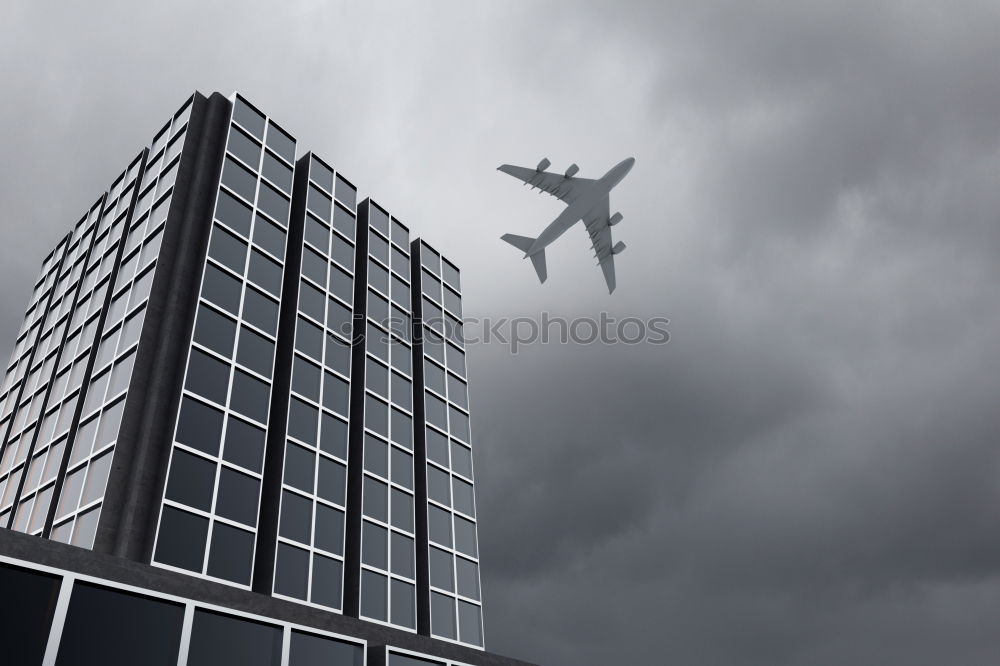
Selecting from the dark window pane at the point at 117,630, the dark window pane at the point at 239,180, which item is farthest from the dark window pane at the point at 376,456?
the dark window pane at the point at 117,630

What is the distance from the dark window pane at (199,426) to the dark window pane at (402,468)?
12.8 m

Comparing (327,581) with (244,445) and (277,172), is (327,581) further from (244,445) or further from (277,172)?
(277,172)

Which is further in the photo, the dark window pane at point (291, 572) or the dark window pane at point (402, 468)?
the dark window pane at point (402, 468)

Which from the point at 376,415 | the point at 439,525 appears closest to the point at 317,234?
the point at 376,415

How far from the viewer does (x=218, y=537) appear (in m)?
31.2

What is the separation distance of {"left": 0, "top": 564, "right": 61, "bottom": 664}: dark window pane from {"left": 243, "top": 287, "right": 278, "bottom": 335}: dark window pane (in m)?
22.3

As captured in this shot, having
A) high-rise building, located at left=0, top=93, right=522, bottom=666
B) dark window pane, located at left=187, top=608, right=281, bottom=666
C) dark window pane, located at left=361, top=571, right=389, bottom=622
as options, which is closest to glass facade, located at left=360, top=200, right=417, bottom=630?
dark window pane, located at left=361, top=571, right=389, bottom=622

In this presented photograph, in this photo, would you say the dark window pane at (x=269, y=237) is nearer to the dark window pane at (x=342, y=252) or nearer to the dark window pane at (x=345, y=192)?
the dark window pane at (x=342, y=252)

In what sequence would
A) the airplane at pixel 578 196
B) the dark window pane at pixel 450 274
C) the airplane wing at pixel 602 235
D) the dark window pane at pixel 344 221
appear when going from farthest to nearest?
1. the dark window pane at pixel 450 274
2. the airplane wing at pixel 602 235
3. the airplane at pixel 578 196
4. the dark window pane at pixel 344 221

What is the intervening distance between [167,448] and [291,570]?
8.34m

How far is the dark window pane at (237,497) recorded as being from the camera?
105 feet

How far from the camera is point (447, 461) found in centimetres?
4919

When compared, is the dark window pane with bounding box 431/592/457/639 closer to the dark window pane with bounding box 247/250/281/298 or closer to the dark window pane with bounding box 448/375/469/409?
the dark window pane with bounding box 448/375/469/409

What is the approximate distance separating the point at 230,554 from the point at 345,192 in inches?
1083
